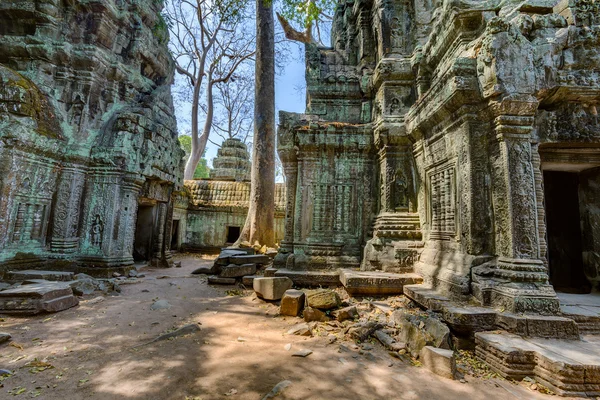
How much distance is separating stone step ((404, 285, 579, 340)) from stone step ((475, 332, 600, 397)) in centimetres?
8

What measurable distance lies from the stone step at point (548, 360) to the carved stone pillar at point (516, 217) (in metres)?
0.44

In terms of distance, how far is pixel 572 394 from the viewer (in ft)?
7.97

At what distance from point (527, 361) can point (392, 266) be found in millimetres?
2856

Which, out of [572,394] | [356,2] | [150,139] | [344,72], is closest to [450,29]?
[344,72]

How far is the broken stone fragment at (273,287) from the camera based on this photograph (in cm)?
518

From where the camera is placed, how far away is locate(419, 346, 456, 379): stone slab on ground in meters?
2.76

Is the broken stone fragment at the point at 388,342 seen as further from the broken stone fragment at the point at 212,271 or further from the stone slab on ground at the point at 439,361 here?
the broken stone fragment at the point at 212,271

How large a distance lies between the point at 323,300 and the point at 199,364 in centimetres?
193

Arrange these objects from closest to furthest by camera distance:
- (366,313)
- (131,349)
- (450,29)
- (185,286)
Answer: (131,349), (366,313), (450,29), (185,286)

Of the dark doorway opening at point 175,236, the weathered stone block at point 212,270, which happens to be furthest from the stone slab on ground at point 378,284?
the dark doorway opening at point 175,236

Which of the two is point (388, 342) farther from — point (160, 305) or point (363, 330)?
point (160, 305)

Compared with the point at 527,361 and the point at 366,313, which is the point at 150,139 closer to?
the point at 366,313

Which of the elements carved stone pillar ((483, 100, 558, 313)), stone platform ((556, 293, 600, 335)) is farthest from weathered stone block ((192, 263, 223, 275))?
stone platform ((556, 293, 600, 335))

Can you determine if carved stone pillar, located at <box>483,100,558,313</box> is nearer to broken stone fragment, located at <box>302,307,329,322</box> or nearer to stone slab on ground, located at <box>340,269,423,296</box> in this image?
stone slab on ground, located at <box>340,269,423,296</box>
